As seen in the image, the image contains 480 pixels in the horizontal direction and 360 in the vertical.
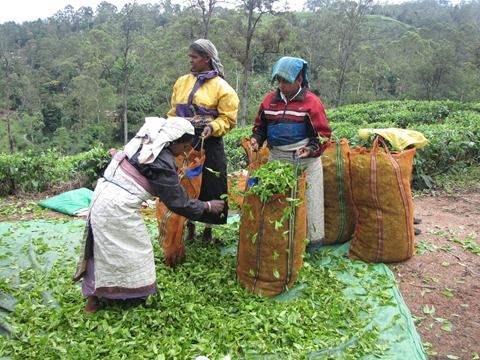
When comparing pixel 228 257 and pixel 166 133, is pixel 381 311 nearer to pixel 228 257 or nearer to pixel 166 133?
pixel 228 257

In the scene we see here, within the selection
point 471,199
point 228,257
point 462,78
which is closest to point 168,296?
point 228,257

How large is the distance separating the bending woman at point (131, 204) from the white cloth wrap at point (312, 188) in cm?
99

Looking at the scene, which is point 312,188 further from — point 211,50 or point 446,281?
point 211,50

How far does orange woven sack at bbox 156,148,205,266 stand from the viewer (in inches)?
118

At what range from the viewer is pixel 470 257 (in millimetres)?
3281

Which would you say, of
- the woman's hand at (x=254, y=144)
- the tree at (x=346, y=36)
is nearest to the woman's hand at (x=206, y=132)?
the woman's hand at (x=254, y=144)

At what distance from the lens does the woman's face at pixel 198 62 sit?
10.1 feet

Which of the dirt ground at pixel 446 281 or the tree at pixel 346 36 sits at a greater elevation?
the tree at pixel 346 36

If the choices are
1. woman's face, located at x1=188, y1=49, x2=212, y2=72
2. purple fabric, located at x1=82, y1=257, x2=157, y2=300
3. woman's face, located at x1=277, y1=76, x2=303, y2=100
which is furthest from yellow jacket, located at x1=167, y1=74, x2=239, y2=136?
purple fabric, located at x1=82, y1=257, x2=157, y2=300

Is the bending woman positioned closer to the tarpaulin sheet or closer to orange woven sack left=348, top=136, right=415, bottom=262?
the tarpaulin sheet

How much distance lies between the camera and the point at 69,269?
314 centimetres

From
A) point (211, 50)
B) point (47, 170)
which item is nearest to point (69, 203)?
point (47, 170)

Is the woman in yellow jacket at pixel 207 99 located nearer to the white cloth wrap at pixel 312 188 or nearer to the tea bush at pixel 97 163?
the white cloth wrap at pixel 312 188

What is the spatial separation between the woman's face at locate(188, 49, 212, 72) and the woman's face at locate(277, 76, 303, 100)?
64 cm
